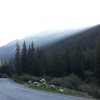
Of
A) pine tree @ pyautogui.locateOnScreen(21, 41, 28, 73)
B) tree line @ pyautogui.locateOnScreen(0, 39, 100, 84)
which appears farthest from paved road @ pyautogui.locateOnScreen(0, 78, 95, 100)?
pine tree @ pyautogui.locateOnScreen(21, 41, 28, 73)

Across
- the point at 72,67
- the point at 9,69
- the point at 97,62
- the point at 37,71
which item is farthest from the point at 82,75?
the point at 9,69

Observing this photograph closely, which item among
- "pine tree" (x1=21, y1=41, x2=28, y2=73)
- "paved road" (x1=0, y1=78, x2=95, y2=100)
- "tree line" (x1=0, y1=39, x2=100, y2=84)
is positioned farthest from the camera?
"pine tree" (x1=21, y1=41, x2=28, y2=73)

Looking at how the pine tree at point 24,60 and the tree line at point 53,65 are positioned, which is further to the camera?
the pine tree at point 24,60

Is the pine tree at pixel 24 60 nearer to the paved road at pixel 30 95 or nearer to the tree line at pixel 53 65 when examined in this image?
the tree line at pixel 53 65

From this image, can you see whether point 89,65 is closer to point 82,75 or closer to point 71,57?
point 71,57

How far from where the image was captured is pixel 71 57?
97.1 meters

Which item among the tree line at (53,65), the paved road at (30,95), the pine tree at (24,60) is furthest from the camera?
the pine tree at (24,60)

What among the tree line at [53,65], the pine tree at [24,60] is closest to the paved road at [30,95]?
the tree line at [53,65]

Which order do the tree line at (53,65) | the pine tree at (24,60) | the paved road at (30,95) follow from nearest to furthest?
the paved road at (30,95) < the tree line at (53,65) < the pine tree at (24,60)

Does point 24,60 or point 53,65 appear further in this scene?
point 53,65

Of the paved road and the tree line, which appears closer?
the paved road

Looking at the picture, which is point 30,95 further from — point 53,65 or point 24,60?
point 53,65

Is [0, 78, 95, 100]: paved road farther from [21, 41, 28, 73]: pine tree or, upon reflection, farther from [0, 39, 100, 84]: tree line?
[21, 41, 28, 73]: pine tree

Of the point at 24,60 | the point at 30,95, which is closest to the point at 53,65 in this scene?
the point at 24,60
